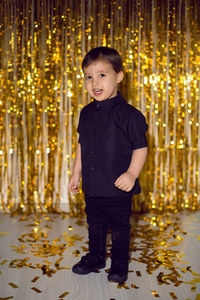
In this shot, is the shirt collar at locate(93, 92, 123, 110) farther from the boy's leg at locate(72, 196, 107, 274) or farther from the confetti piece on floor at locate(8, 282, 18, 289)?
the confetti piece on floor at locate(8, 282, 18, 289)

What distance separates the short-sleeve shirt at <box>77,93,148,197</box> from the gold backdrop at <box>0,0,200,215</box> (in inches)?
40.6

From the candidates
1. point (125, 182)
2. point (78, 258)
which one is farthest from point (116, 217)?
point (78, 258)

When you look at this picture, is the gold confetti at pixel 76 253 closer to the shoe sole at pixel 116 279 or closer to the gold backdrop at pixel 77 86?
the shoe sole at pixel 116 279

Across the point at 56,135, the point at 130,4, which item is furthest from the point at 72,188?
the point at 130,4

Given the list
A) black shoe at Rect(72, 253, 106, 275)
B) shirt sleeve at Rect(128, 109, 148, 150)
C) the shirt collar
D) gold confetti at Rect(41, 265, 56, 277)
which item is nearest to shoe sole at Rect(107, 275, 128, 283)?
black shoe at Rect(72, 253, 106, 275)

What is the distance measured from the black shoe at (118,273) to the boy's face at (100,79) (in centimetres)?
75

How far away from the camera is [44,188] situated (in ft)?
8.41

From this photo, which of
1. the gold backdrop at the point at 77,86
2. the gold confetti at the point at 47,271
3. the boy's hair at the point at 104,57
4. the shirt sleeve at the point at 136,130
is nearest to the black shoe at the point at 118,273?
the gold confetti at the point at 47,271

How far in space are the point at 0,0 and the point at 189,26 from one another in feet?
4.70

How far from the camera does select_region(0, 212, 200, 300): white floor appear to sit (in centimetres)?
143

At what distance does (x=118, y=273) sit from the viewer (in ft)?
4.94

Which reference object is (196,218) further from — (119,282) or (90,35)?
(90,35)

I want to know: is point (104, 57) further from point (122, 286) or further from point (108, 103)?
point (122, 286)

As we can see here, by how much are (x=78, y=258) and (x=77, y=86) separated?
1282 mm
